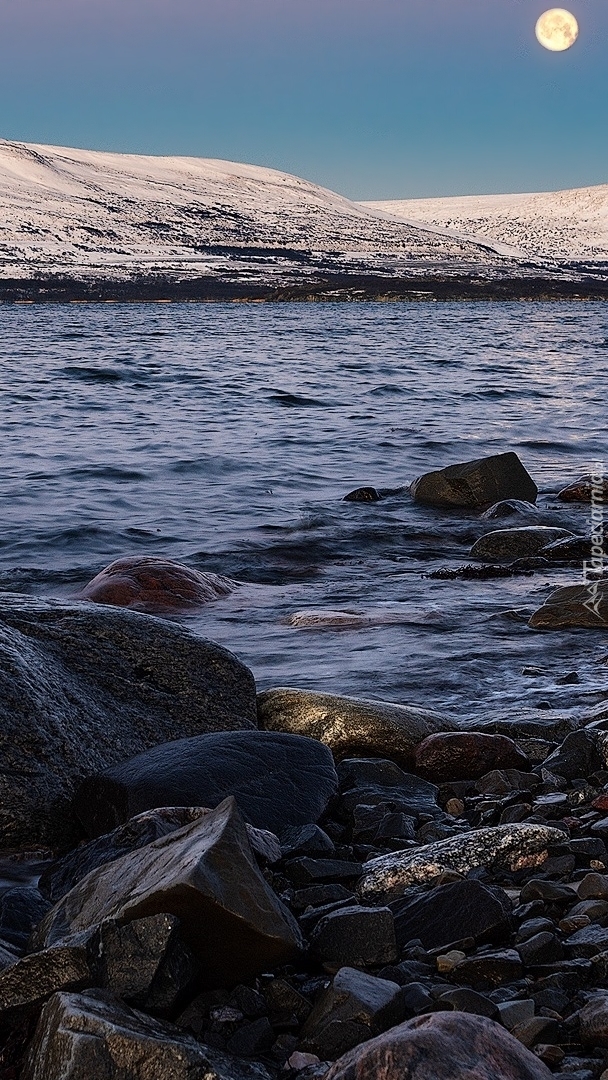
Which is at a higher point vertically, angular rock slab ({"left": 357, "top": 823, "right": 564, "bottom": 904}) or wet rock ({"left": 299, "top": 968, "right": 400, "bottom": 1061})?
wet rock ({"left": 299, "top": 968, "right": 400, "bottom": 1061})

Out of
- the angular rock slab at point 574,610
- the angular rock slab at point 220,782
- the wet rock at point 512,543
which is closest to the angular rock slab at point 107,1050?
the angular rock slab at point 220,782

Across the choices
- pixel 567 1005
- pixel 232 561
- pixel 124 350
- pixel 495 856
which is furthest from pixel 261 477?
pixel 124 350

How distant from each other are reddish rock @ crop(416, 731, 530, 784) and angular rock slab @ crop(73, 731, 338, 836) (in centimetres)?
64

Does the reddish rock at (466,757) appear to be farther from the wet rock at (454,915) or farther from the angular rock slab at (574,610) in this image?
the angular rock slab at (574,610)

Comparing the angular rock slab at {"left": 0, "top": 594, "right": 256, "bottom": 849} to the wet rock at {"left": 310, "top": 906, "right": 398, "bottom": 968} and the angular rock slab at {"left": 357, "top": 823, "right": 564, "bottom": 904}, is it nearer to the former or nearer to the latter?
the angular rock slab at {"left": 357, "top": 823, "right": 564, "bottom": 904}

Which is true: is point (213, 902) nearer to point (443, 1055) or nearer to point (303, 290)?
point (443, 1055)

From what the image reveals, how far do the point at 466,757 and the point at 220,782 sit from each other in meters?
1.43

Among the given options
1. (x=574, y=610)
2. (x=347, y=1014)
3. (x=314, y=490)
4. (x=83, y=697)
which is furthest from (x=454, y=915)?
(x=314, y=490)

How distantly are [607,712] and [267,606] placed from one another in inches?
163

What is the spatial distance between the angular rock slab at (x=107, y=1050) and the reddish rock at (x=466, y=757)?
9.19 ft

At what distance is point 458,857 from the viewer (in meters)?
3.88

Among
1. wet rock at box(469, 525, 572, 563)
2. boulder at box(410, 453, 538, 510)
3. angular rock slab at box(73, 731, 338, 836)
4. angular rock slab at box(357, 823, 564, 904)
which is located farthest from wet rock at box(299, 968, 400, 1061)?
boulder at box(410, 453, 538, 510)

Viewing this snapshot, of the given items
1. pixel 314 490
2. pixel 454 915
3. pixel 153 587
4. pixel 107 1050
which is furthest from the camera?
pixel 314 490

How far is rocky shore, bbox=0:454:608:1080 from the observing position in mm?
2619
